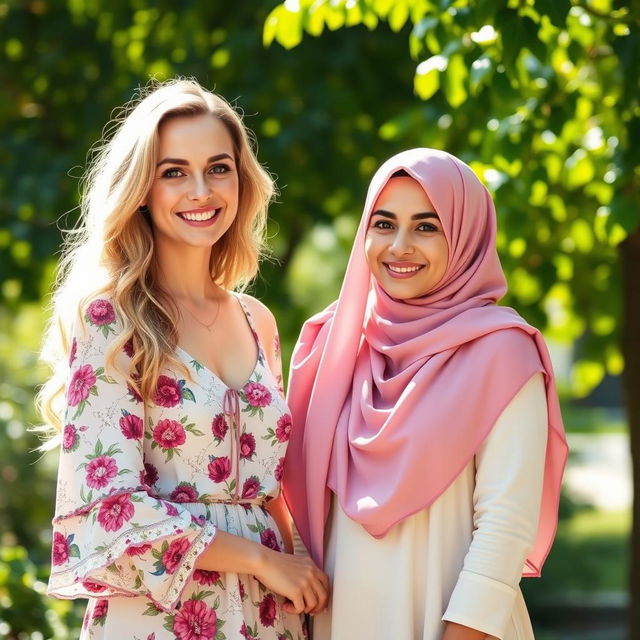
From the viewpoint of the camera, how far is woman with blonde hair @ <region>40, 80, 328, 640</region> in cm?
280

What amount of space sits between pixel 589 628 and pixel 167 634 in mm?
6431

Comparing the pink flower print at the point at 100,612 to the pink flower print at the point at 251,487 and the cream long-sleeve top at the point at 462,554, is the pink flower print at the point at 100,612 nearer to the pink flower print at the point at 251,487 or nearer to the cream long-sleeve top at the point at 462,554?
the pink flower print at the point at 251,487

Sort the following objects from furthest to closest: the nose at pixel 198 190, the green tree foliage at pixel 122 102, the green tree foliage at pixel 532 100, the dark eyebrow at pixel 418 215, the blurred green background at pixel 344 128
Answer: the green tree foliage at pixel 122 102 → the blurred green background at pixel 344 128 → the green tree foliage at pixel 532 100 → the nose at pixel 198 190 → the dark eyebrow at pixel 418 215

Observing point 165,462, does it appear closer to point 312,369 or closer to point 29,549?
point 312,369

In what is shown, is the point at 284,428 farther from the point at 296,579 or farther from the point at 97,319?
the point at 97,319

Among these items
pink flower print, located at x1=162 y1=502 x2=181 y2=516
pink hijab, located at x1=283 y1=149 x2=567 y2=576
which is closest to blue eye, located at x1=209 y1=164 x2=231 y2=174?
pink hijab, located at x1=283 y1=149 x2=567 y2=576

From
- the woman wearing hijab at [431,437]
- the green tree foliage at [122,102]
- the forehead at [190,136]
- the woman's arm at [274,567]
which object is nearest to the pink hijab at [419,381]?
the woman wearing hijab at [431,437]

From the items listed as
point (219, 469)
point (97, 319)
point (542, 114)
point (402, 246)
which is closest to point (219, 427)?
point (219, 469)

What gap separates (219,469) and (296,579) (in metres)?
0.35

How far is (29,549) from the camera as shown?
22.4 ft

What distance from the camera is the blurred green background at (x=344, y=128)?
3963mm

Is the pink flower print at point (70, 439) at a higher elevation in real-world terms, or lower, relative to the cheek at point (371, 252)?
lower

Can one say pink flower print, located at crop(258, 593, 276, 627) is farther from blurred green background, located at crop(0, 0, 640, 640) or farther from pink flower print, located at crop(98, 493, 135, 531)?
blurred green background, located at crop(0, 0, 640, 640)

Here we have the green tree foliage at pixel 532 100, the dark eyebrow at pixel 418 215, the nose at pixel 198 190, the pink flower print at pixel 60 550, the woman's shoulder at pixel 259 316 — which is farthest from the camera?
the green tree foliage at pixel 532 100
